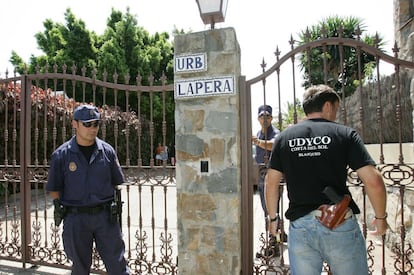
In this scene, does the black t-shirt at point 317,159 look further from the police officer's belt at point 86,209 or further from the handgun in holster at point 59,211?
the handgun in holster at point 59,211

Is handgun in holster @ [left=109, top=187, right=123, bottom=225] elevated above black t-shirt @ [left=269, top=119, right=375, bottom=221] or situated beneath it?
situated beneath

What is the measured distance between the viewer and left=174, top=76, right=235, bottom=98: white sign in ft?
10.2

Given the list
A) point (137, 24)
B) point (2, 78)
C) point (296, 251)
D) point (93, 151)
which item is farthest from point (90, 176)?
point (137, 24)

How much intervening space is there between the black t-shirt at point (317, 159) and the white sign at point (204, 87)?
1079 millimetres

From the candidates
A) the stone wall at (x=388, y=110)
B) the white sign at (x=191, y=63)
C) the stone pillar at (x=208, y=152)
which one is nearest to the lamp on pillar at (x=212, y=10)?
the stone pillar at (x=208, y=152)

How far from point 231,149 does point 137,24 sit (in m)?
16.8

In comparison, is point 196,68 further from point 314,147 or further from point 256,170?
point 314,147

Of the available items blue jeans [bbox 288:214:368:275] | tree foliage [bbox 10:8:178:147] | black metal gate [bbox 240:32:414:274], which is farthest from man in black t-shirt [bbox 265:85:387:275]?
tree foliage [bbox 10:8:178:147]

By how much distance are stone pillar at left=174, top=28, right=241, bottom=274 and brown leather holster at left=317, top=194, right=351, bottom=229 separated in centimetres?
114

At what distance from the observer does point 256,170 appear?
3.25m

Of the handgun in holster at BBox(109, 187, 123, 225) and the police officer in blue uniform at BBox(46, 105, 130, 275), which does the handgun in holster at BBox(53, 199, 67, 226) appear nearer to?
the police officer in blue uniform at BBox(46, 105, 130, 275)

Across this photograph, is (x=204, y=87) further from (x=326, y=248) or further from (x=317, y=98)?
(x=326, y=248)

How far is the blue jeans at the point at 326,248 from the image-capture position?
200 cm

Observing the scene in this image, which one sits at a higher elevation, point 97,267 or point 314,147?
point 314,147
